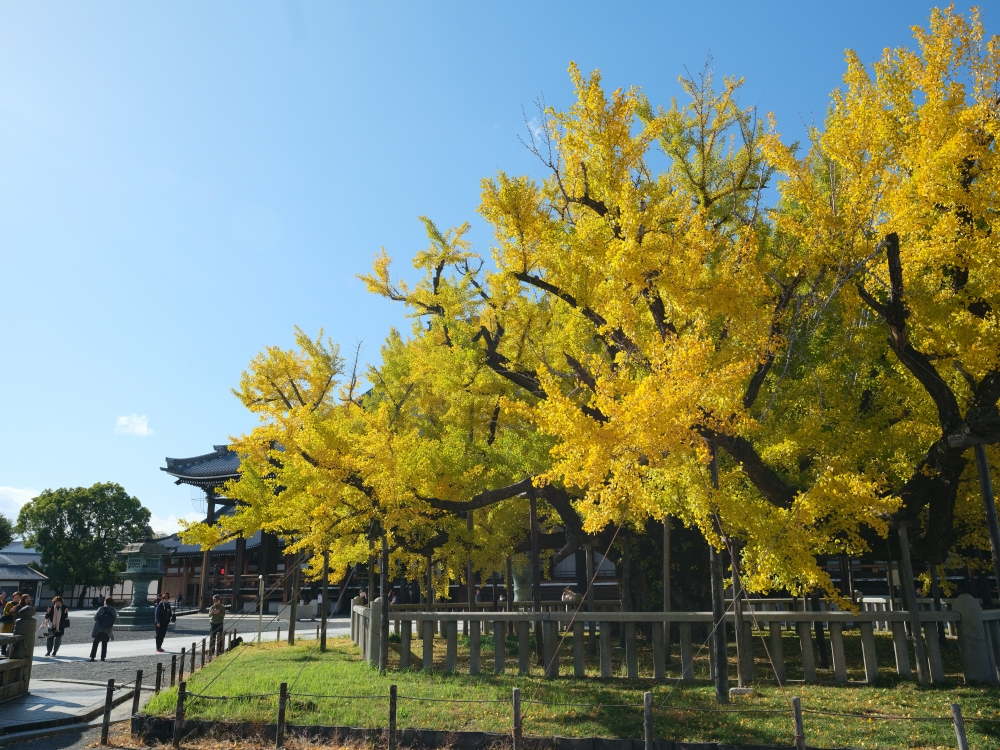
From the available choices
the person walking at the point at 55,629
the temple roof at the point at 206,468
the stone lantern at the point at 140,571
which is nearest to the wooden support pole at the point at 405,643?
the person walking at the point at 55,629

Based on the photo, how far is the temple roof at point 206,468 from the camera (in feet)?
137

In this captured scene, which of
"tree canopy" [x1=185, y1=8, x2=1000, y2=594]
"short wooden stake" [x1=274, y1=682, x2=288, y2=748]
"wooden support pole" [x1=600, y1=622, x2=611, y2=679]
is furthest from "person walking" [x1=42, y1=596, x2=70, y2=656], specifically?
"wooden support pole" [x1=600, y1=622, x2=611, y2=679]

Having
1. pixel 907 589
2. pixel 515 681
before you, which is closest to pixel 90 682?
pixel 515 681

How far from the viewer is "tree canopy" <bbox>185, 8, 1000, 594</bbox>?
8883 millimetres

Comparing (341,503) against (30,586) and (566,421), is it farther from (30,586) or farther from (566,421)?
(30,586)

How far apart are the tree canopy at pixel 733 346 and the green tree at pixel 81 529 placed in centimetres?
4059

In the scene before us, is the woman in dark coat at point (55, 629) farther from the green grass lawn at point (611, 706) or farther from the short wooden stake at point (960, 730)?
the short wooden stake at point (960, 730)

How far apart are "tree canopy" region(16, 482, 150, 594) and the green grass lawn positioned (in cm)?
4184

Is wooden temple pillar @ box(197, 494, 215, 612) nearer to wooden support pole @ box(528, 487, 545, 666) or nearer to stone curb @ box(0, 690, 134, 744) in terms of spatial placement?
stone curb @ box(0, 690, 134, 744)

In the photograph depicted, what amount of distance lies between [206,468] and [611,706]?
132ft

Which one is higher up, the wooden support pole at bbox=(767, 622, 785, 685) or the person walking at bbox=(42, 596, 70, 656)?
the wooden support pole at bbox=(767, 622, 785, 685)

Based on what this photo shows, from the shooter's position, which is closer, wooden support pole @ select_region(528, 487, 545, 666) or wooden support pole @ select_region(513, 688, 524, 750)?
wooden support pole @ select_region(513, 688, 524, 750)

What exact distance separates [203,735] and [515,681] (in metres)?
4.40

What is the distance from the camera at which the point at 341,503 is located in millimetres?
13219
